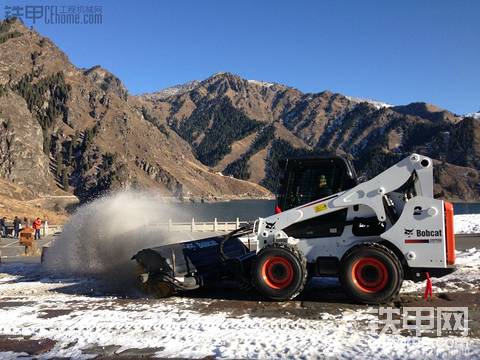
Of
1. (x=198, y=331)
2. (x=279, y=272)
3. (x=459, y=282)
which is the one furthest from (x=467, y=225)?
(x=198, y=331)

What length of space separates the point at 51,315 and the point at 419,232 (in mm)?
7262

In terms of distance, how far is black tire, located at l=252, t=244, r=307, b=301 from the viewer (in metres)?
9.25

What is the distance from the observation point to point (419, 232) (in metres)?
8.80

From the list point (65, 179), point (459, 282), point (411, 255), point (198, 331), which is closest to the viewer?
point (198, 331)

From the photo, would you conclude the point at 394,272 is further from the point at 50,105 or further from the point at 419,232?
the point at 50,105

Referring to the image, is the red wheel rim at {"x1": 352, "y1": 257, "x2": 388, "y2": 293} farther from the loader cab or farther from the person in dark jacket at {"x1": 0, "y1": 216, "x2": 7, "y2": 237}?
the person in dark jacket at {"x1": 0, "y1": 216, "x2": 7, "y2": 237}

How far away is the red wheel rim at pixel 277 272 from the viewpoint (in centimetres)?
934

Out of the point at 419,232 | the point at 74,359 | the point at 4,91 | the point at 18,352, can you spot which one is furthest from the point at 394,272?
the point at 4,91
